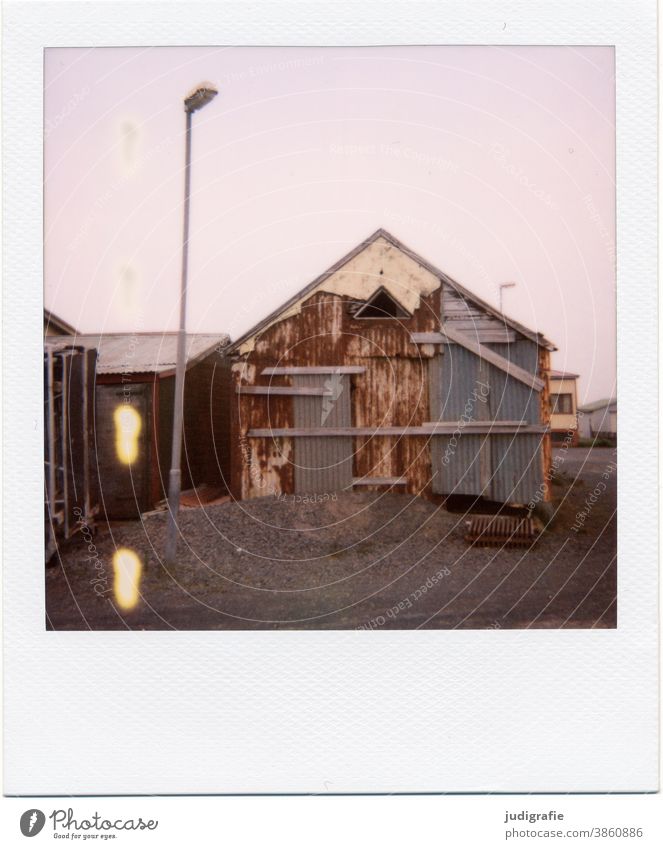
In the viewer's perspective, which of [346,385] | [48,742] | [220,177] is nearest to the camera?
[48,742]

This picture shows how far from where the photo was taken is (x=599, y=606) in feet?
12.4

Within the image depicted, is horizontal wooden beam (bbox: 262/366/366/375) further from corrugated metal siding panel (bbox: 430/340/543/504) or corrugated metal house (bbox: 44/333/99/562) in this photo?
corrugated metal house (bbox: 44/333/99/562)

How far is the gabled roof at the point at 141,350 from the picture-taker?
4043mm

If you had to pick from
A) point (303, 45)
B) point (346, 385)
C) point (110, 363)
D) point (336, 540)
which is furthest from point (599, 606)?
point (303, 45)

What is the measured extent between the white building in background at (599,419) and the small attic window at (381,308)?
1548 millimetres

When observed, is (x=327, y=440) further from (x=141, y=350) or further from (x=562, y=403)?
(x=562, y=403)

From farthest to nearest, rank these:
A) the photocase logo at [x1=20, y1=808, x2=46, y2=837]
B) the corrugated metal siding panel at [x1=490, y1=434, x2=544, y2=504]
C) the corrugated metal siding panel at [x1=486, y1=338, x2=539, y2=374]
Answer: the corrugated metal siding panel at [x1=490, y1=434, x2=544, y2=504] → the corrugated metal siding panel at [x1=486, y1=338, x2=539, y2=374] → the photocase logo at [x1=20, y1=808, x2=46, y2=837]

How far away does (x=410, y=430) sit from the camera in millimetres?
4301

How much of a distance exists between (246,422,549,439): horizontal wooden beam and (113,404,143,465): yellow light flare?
2.89 feet

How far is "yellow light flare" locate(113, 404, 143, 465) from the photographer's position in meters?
4.10

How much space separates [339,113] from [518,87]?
1223mm

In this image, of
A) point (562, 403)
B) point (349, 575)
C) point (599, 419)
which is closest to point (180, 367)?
point (349, 575)

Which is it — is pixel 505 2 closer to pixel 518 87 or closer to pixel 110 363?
pixel 518 87

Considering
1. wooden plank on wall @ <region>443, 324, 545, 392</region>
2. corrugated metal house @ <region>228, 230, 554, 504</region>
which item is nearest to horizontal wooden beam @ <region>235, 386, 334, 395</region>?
corrugated metal house @ <region>228, 230, 554, 504</region>
